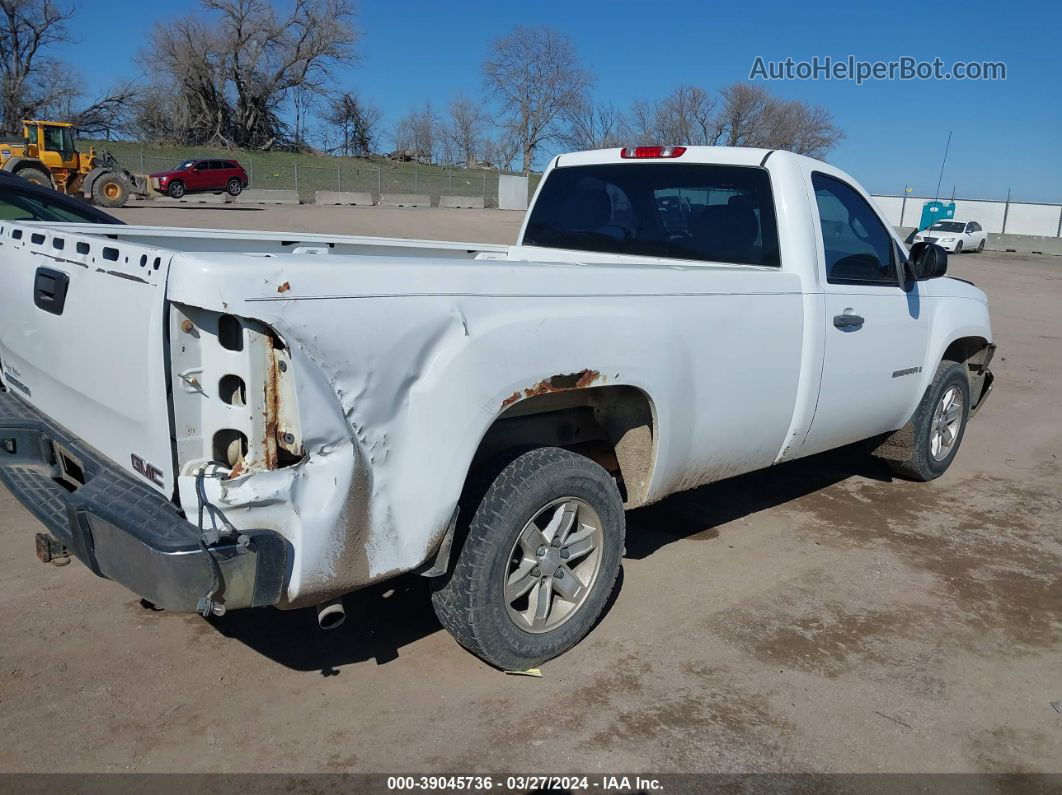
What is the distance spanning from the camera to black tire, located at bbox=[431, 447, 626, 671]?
9.98 ft

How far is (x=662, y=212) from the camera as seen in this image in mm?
4746

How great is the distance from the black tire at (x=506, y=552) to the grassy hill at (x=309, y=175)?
131 feet

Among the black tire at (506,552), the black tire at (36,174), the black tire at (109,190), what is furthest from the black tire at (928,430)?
the black tire at (109,190)

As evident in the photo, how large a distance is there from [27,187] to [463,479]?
5.56 meters

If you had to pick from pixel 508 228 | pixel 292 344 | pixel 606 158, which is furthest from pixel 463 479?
pixel 508 228

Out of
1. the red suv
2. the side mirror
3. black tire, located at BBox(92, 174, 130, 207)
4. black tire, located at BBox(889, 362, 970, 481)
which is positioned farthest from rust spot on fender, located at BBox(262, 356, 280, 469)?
the red suv

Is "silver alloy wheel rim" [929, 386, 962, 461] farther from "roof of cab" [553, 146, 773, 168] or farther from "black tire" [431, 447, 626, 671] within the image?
"black tire" [431, 447, 626, 671]

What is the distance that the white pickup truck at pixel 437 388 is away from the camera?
2.46 meters

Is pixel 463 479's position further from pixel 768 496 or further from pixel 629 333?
pixel 768 496

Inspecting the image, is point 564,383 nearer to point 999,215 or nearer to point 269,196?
point 269,196

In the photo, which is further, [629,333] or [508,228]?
[508,228]

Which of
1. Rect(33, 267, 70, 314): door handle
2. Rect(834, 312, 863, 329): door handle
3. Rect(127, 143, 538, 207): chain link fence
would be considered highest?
Rect(127, 143, 538, 207): chain link fence

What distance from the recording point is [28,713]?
118 inches

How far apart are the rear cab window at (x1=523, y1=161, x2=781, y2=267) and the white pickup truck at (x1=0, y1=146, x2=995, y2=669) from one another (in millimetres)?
15
